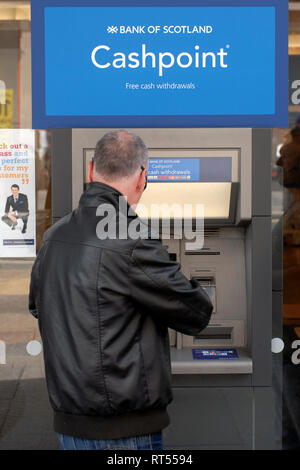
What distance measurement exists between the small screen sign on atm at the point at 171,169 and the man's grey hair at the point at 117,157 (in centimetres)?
67

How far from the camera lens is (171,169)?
288 cm

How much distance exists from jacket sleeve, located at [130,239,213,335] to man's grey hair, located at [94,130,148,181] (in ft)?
0.87

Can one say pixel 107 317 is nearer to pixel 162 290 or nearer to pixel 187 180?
pixel 162 290

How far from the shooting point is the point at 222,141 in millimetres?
2875

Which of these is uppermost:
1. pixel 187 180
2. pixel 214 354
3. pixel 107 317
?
pixel 187 180

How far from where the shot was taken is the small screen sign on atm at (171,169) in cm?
288

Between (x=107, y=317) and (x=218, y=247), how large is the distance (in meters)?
1.09

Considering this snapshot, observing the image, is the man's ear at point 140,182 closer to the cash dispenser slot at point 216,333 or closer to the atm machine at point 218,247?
the atm machine at point 218,247

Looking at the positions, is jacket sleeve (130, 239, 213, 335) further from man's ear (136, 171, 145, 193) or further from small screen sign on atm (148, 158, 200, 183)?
small screen sign on atm (148, 158, 200, 183)

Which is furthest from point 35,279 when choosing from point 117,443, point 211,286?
point 211,286

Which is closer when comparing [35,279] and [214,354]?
[35,279]

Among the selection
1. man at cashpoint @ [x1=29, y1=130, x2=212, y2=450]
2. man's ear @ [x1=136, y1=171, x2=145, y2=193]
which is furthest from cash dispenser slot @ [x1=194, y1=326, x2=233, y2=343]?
man's ear @ [x1=136, y1=171, x2=145, y2=193]
